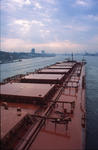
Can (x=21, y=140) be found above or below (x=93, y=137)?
above

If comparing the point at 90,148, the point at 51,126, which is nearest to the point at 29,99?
the point at 51,126

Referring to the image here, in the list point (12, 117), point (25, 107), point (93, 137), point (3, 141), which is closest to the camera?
point (3, 141)

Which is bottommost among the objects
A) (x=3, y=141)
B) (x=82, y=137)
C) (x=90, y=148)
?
(x=90, y=148)

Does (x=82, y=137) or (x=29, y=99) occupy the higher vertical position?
(x=29, y=99)

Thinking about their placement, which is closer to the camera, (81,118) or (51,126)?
(51,126)

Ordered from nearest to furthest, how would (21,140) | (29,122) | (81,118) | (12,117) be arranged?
(21,140)
(12,117)
(29,122)
(81,118)

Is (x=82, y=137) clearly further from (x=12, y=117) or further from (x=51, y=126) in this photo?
(x=12, y=117)

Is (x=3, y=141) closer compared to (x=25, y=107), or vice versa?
(x=3, y=141)

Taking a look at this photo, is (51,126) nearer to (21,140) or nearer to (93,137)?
(21,140)

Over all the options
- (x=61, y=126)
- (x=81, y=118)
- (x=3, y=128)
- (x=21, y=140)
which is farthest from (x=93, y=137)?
(x=3, y=128)
